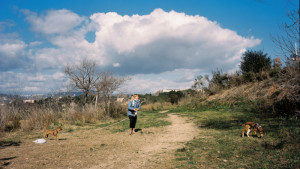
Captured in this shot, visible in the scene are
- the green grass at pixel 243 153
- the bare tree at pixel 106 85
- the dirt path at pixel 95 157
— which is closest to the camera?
the green grass at pixel 243 153

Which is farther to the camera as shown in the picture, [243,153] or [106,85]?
[106,85]

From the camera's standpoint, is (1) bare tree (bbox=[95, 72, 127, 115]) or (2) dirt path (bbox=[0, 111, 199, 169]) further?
(1) bare tree (bbox=[95, 72, 127, 115])

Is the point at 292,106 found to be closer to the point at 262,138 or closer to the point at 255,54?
the point at 262,138

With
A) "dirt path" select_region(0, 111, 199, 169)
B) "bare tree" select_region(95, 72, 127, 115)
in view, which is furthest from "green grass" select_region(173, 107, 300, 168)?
"bare tree" select_region(95, 72, 127, 115)

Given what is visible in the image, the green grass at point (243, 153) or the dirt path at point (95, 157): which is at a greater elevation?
the green grass at point (243, 153)

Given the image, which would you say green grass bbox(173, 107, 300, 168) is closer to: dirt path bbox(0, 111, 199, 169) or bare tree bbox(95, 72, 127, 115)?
dirt path bbox(0, 111, 199, 169)

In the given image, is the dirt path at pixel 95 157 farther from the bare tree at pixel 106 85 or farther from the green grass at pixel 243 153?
the bare tree at pixel 106 85

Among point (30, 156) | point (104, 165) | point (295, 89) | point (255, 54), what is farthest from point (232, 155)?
point (255, 54)

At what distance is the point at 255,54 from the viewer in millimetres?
Answer: 28703

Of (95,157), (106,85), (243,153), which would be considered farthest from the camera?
(106,85)

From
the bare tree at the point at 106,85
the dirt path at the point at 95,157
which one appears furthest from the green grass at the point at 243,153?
the bare tree at the point at 106,85

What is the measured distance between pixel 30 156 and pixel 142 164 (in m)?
3.54

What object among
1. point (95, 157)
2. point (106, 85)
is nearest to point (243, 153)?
point (95, 157)

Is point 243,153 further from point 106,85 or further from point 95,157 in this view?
point 106,85
